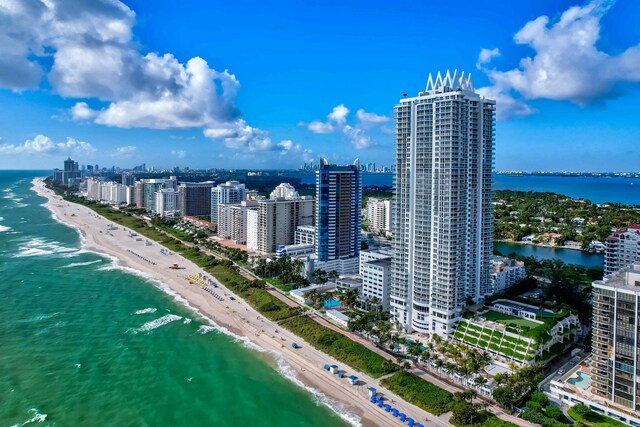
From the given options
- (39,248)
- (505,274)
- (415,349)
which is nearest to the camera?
(415,349)

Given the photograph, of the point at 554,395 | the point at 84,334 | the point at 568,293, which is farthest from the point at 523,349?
the point at 84,334

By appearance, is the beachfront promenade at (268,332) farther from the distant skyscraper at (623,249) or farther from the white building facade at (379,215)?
the white building facade at (379,215)

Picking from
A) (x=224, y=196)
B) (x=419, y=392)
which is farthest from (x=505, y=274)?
(x=224, y=196)

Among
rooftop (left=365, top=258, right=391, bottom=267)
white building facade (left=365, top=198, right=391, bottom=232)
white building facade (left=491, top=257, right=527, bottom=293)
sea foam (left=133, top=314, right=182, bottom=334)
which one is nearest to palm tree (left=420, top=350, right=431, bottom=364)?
rooftop (left=365, top=258, right=391, bottom=267)

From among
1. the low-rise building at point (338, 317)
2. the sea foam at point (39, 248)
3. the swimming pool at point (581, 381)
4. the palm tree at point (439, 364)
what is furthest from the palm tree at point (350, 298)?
the sea foam at point (39, 248)

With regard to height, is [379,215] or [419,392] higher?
[379,215]

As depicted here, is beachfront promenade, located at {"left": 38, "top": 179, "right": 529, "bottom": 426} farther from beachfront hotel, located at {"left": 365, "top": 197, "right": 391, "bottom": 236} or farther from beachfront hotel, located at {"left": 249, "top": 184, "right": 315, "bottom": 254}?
beachfront hotel, located at {"left": 365, "top": 197, "right": 391, "bottom": 236}

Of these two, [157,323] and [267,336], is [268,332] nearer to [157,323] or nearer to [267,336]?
[267,336]

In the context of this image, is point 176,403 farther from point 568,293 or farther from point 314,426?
point 568,293
